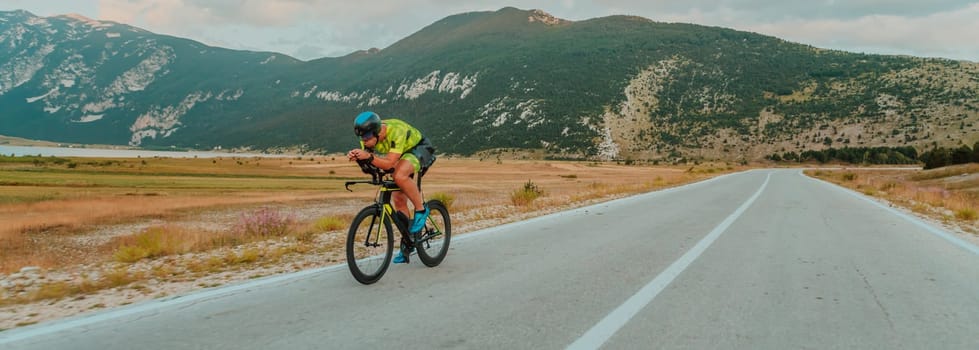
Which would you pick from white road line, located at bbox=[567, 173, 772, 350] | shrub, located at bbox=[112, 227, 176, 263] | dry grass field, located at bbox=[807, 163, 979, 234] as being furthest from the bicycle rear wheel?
dry grass field, located at bbox=[807, 163, 979, 234]

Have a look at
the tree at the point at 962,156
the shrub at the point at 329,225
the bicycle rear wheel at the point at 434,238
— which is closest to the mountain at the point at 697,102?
the tree at the point at 962,156

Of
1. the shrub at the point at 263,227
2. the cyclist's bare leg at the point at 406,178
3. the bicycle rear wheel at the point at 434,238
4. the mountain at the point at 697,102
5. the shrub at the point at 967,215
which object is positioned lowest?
the shrub at the point at 967,215

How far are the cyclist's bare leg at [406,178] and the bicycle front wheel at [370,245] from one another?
0.38 m

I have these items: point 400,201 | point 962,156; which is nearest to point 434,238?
point 400,201

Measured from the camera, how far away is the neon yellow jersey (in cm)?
641

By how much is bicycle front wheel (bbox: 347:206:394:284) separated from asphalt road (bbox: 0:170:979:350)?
190 millimetres

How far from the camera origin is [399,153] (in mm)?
6328

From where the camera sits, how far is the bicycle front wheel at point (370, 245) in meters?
5.96

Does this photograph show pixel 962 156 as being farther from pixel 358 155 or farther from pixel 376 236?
pixel 358 155

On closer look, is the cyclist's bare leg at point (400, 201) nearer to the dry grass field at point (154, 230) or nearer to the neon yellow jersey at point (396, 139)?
the neon yellow jersey at point (396, 139)

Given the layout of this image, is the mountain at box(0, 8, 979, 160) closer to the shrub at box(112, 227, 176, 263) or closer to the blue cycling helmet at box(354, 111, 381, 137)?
the blue cycling helmet at box(354, 111, 381, 137)

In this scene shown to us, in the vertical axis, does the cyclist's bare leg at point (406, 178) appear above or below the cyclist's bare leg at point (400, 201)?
above

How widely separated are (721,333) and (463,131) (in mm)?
154740

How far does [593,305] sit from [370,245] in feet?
8.25
